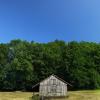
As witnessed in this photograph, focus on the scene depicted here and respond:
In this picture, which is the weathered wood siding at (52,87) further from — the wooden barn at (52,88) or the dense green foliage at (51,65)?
the dense green foliage at (51,65)

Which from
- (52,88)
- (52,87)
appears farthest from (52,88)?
(52,87)

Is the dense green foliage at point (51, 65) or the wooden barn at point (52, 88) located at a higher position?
the dense green foliage at point (51, 65)

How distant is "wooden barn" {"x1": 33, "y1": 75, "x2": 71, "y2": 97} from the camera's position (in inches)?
2987

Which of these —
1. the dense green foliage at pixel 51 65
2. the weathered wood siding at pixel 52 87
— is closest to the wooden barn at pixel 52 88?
the weathered wood siding at pixel 52 87

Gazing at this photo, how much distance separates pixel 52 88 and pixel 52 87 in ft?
1.09

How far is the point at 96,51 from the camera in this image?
317ft

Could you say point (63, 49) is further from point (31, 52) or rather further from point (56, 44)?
point (31, 52)

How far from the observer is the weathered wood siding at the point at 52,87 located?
7588cm

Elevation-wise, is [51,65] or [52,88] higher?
[51,65]

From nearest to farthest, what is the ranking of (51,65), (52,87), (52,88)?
(52,87)
(52,88)
(51,65)

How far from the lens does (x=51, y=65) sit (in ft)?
308

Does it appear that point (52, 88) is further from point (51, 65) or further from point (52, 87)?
point (51, 65)

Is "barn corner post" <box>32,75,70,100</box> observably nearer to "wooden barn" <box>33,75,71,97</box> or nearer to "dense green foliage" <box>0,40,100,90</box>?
"wooden barn" <box>33,75,71,97</box>

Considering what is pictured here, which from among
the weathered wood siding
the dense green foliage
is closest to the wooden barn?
the weathered wood siding
